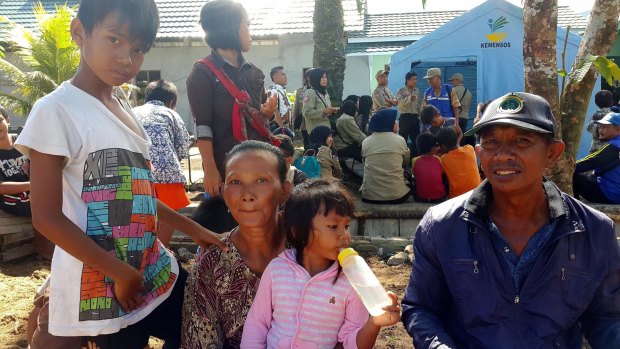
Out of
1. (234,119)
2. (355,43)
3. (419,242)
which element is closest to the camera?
(419,242)

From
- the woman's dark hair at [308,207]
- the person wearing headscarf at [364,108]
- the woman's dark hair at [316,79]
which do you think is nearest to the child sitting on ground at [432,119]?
the woman's dark hair at [316,79]

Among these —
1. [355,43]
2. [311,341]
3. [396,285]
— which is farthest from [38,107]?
[355,43]

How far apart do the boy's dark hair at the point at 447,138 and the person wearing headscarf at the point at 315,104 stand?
89.2 inches

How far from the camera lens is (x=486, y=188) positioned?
2189mm

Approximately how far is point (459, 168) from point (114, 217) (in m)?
5.16

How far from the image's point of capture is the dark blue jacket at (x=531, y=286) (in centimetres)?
199

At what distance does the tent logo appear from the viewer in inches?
391

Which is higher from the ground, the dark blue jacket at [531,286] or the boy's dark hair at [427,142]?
the dark blue jacket at [531,286]

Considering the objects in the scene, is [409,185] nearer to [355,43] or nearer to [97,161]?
[97,161]

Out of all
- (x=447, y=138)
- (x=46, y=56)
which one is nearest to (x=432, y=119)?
(x=447, y=138)

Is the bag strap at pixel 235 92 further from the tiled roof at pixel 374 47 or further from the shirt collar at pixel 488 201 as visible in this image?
the tiled roof at pixel 374 47

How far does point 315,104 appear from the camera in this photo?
8734 mm

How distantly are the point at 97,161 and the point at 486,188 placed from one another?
136cm

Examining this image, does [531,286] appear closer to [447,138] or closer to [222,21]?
[222,21]
